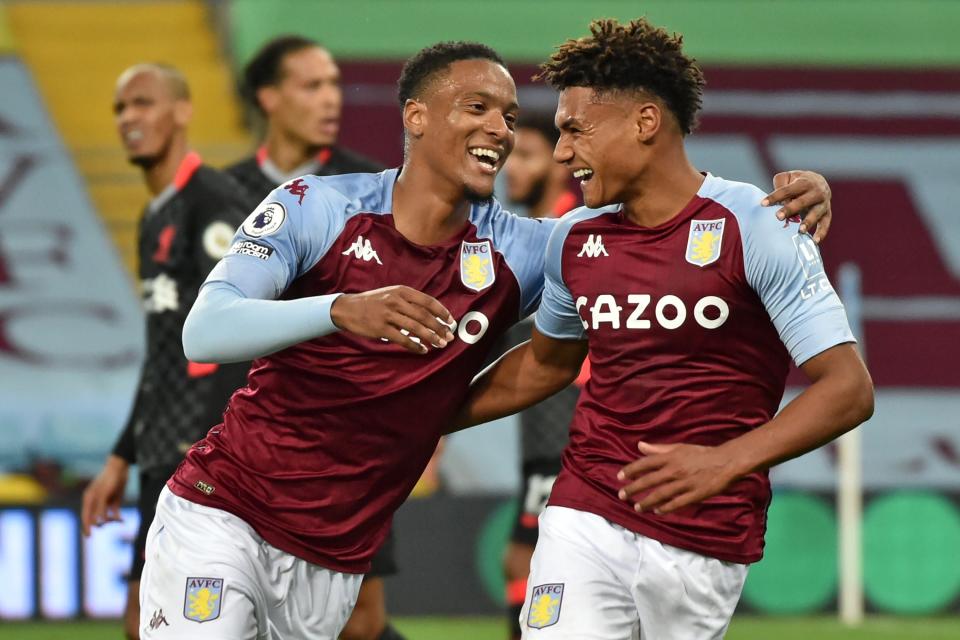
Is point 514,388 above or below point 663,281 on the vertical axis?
below

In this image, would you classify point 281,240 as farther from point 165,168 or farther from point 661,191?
point 165,168

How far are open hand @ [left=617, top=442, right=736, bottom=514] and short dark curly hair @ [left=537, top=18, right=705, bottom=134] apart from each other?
98 cm

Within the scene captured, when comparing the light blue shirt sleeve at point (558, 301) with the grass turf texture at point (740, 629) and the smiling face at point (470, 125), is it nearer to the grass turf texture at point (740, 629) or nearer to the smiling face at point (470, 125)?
the smiling face at point (470, 125)

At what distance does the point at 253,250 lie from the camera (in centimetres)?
386

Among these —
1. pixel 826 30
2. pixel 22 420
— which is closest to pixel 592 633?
pixel 22 420

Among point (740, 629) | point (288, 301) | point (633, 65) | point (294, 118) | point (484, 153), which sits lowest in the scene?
point (740, 629)

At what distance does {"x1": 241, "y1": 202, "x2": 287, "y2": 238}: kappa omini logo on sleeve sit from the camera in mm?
3900

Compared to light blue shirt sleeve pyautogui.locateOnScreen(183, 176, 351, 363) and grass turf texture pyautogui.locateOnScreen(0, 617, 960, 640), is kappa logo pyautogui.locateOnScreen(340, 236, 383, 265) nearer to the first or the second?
light blue shirt sleeve pyautogui.locateOnScreen(183, 176, 351, 363)

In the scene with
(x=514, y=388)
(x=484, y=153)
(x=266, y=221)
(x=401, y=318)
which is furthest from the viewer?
(x=514, y=388)

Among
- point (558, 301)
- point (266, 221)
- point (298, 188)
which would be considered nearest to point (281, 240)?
point (266, 221)

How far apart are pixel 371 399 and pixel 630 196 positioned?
847 mm

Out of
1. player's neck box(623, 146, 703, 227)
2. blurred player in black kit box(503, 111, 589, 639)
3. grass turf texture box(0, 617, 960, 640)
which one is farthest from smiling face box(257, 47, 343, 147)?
grass turf texture box(0, 617, 960, 640)

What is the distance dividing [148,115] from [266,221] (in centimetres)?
248

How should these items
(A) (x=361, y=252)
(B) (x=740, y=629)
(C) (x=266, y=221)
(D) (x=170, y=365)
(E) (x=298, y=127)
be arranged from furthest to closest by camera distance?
(B) (x=740, y=629) → (E) (x=298, y=127) → (D) (x=170, y=365) → (A) (x=361, y=252) → (C) (x=266, y=221)
